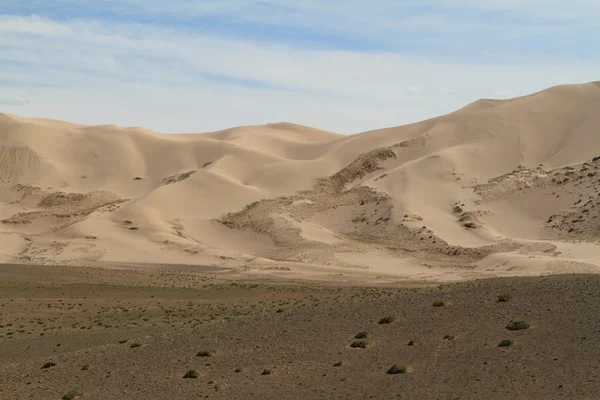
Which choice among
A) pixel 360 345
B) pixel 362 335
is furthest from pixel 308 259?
pixel 360 345

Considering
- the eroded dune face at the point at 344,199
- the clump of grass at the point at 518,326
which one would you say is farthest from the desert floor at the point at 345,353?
the eroded dune face at the point at 344,199

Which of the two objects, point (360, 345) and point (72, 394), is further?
point (360, 345)

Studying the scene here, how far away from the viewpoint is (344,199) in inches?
2778

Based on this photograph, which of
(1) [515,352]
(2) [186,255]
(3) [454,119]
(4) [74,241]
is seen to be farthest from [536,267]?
(3) [454,119]

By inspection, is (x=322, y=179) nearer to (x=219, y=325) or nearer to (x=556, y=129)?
(x=556, y=129)

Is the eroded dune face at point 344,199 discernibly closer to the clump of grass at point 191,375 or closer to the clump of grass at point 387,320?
the clump of grass at point 387,320

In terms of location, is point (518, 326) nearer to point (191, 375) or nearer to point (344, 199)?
point (191, 375)

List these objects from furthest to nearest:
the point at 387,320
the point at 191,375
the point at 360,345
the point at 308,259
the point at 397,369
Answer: the point at 308,259 < the point at 387,320 < the point at 360,345 < the point at 191,375 < the point at 397,369

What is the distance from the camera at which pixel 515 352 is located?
18000 millimetres

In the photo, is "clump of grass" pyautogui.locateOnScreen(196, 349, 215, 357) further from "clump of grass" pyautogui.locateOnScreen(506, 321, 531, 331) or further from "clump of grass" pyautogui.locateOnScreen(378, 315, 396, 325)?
"clump of grass" pyautogui.locateOnScreen(506, 321, 531, 331)

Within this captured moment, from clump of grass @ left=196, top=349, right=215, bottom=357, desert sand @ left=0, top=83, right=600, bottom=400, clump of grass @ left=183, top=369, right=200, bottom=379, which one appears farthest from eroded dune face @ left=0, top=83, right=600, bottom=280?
clump of grass @ left=183, top=369, right=200, bottom=379

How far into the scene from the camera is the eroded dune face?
187ft

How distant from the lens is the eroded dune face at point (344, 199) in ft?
187

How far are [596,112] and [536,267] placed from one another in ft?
124
